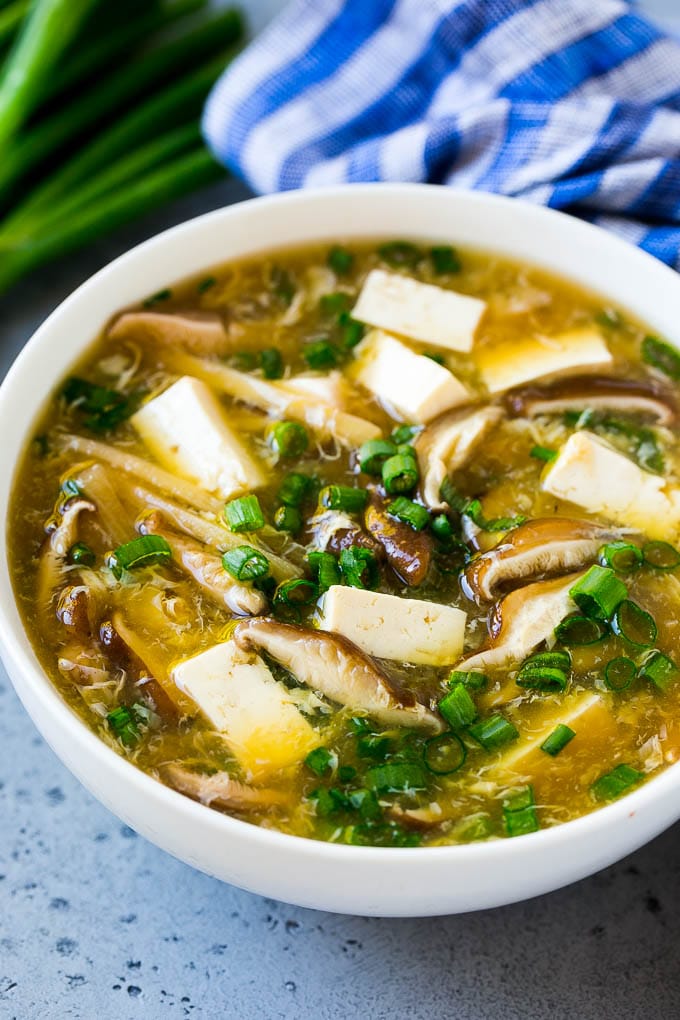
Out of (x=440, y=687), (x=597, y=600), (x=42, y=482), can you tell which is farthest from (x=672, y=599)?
(x=42, y=482)

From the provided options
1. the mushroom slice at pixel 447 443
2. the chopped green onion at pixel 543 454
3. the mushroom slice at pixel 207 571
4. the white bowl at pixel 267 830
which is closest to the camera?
the white bowl at pixel 267 830

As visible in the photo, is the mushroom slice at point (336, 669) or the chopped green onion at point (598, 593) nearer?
the mushroom slice at point (336, 669)

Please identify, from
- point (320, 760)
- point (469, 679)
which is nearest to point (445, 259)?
point (469, 679)

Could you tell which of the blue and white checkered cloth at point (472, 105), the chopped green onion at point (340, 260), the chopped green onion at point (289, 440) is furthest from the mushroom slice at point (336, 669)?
the blue and white checkered cloth at point (472, 105)

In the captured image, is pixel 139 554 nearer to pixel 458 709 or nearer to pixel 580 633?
pixel 458 709

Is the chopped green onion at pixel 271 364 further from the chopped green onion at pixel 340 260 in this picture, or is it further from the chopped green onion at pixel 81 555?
the chopped green onion at pixel 81 555

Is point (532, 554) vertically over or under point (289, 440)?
under

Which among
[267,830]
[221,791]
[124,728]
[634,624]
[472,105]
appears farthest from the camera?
[472,105]

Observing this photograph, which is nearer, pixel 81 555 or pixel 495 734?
pixel 495 734
